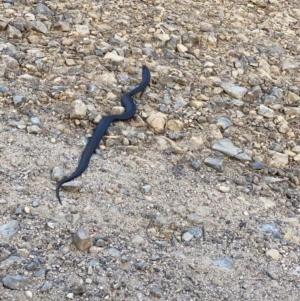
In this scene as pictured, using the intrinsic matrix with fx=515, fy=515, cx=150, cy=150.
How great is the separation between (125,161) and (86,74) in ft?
3.87

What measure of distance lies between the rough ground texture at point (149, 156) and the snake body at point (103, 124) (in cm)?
6

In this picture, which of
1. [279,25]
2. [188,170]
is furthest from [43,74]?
[279,25]

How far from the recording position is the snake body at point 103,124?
370cm

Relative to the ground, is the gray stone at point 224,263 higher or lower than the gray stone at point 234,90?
higher

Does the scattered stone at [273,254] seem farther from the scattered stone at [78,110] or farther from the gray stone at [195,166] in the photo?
the scattered stone at [78,110]

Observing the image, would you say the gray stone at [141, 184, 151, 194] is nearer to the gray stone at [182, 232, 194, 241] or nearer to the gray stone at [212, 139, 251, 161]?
the gray stone at [182, 232, 194, 241]

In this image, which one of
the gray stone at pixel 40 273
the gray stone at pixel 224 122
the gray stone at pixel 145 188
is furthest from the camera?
the gray stone at pixel 224 122

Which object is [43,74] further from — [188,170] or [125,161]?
[188,170]


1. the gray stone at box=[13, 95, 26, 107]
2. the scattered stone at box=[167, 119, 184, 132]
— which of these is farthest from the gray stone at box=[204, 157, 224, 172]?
the gray stone at box=[13, 95, 26, 107]

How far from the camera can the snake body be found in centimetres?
370

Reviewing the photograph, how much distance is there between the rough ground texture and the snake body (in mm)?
57

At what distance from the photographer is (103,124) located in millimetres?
4160

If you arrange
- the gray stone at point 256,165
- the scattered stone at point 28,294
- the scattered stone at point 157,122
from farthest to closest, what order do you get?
the scattered stone at point 157,122 → the gray stone at point 256,165 → the scattered stone at point 28,294

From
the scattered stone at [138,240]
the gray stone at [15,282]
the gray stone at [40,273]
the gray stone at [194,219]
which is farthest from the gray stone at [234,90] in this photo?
the gray stone at [15,282]
